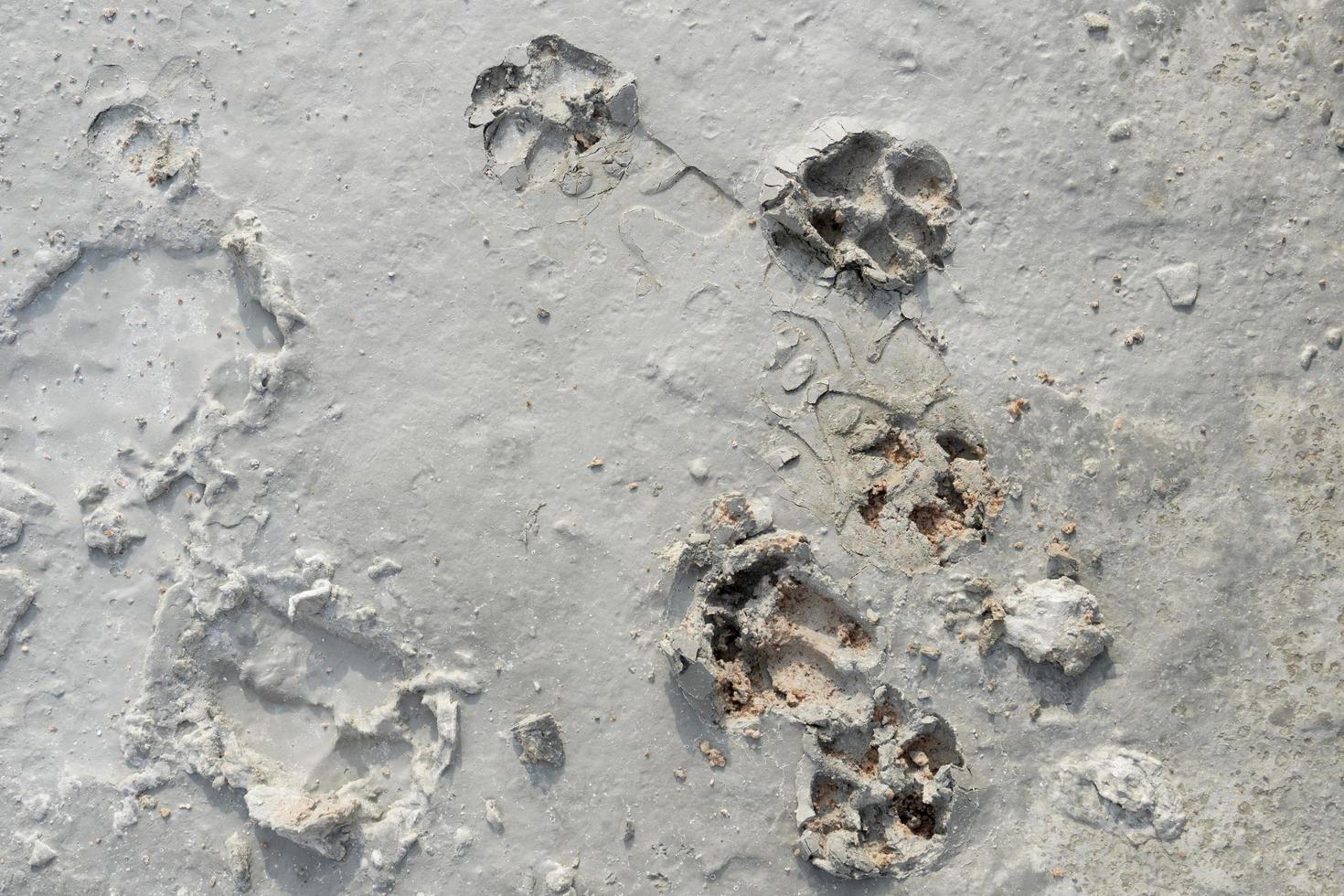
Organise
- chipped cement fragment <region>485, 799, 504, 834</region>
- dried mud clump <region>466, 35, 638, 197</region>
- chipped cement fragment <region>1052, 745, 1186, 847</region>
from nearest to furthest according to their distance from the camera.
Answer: chipped cement fragment <region>1052, 745, 1186, 847</region> < chipped cement fragment <region>485, 799, 504, 834</region> < dried mud clump <region>466, 35, 638, 197</region>

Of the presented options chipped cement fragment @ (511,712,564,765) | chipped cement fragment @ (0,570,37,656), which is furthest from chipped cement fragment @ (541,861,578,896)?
chipped cement fragment @ (0,570,37,656)

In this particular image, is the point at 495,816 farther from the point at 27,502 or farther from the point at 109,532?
the point at 27,502

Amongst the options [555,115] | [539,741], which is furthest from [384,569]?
[555,115]

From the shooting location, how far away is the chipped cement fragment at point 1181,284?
3.71 m

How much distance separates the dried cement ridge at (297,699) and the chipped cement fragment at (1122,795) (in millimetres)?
2099

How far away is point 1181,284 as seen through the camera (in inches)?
146

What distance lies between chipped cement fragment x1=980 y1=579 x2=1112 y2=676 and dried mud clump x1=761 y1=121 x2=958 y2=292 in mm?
1175

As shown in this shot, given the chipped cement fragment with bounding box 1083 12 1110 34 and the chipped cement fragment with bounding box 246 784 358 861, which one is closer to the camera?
the chipped cement fragment with bounding box 246 784 358 861

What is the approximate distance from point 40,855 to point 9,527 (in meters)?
1.18

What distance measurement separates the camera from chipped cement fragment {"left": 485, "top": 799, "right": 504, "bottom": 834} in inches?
144


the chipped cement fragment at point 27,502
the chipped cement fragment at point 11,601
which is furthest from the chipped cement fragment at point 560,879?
the chipped cement fragment at point 27,502

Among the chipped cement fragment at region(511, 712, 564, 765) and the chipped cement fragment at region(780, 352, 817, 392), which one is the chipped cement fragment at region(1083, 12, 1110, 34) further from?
the chipped cement fragment at region(511, 712, 564, 765)

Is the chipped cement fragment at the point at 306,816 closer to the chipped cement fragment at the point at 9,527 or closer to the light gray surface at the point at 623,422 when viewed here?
the light gray surface at the point at 623,422

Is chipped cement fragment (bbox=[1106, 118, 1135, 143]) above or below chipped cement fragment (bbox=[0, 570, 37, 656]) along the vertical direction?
above
